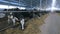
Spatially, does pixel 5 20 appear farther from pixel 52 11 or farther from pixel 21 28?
pixel 52 11

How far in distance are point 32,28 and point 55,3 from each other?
74 cm

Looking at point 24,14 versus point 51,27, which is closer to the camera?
point 24,14

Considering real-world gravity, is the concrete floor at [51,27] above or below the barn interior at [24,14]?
below

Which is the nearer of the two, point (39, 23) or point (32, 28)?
point (32, 28)

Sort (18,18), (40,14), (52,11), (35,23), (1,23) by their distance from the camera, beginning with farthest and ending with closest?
(52,11)
(40,14)
(35,23)
(18,18)
(1,23)

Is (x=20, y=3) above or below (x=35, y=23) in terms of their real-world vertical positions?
above

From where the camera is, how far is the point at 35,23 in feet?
3.93

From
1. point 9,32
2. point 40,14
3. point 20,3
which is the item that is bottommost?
point 9,32

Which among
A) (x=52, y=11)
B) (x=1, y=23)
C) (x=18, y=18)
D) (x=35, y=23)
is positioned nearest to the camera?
(x=1, y=23)

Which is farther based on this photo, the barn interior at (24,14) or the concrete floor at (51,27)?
the concrete floor at (51,27)

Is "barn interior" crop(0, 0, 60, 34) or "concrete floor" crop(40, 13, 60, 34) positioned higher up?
"barn interior" crop(0, 0, 60, 34)

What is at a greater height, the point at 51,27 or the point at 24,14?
the point at 24,14

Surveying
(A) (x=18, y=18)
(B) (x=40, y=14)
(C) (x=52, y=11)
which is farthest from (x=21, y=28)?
(C) (x=52, y=11)

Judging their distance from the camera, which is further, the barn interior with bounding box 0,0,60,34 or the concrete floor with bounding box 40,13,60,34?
the concrete floor with bounding box 40,13,60,34
